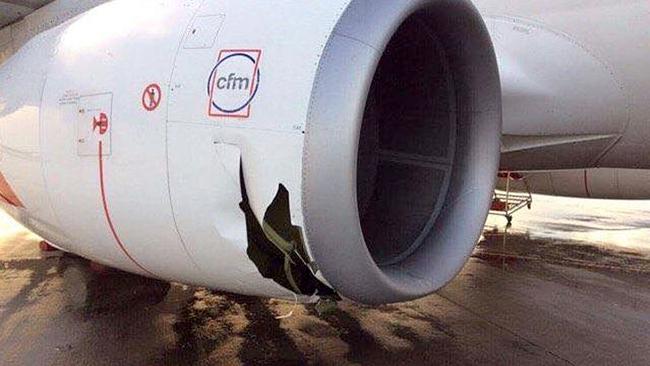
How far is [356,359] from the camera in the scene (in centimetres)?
348

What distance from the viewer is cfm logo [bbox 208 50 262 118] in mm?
2350

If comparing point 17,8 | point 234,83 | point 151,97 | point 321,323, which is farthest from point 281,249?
point 17,8

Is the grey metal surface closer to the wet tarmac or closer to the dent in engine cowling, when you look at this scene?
the wet tarmac

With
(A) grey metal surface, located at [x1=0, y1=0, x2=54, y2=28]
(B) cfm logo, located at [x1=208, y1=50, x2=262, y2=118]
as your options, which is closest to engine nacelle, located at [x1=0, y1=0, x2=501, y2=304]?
(B) cfm logo, located at [x1=208, y1=50, x2=262, y2=118]

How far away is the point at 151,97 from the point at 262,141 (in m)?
0.67

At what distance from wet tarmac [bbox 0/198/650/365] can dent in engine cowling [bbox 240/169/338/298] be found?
3.81 feet

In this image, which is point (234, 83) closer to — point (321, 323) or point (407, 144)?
point (407, 144)

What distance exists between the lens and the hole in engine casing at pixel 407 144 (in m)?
3.01

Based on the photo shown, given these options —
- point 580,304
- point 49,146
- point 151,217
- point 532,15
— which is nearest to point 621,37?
point 532,15

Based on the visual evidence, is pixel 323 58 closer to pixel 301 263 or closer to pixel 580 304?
pixel 301 263

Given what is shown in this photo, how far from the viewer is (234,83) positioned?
239cm

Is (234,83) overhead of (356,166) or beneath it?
overhead

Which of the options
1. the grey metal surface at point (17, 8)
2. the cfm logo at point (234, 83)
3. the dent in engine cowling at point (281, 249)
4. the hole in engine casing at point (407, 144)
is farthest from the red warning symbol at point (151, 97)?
the grey metal surface at point (17, 8)

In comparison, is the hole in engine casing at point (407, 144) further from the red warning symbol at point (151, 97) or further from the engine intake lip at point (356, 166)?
the red warning symbol at point (151, 97)
